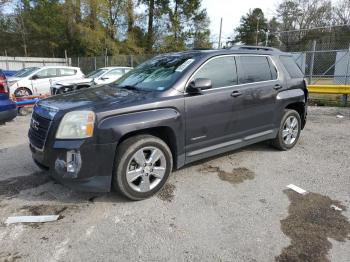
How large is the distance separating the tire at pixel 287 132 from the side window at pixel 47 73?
10.6 meters

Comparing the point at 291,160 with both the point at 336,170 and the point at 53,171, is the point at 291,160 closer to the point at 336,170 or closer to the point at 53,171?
the point at 336,170

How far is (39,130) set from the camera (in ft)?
11.3

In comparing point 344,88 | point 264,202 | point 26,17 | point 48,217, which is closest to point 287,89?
point 264,202

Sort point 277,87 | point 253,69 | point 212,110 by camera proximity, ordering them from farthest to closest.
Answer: point 277,87, point 253,69, point 212,110

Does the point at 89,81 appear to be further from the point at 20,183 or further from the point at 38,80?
the point at 20,183

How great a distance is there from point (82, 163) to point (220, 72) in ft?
7.55

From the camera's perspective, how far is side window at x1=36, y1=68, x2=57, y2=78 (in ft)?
40.6

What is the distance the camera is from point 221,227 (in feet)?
9.85

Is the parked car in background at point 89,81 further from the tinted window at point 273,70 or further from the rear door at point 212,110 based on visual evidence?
the rear door at point 212,110

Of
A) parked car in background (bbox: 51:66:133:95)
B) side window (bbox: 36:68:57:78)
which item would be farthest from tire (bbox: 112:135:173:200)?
side window (bbox: 36:68:57:78)

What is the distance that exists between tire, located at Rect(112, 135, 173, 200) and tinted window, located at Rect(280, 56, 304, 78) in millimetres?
2961

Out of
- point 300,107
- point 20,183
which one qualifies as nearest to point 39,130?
point 20,183

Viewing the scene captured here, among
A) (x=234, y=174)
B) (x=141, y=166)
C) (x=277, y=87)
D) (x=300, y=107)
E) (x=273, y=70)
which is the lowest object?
(x=234, y=174)

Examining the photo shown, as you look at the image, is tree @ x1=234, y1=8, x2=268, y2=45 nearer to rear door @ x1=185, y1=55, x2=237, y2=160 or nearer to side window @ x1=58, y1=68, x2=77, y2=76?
side window @ x1=58, y1=68, x2=77, y2=76
